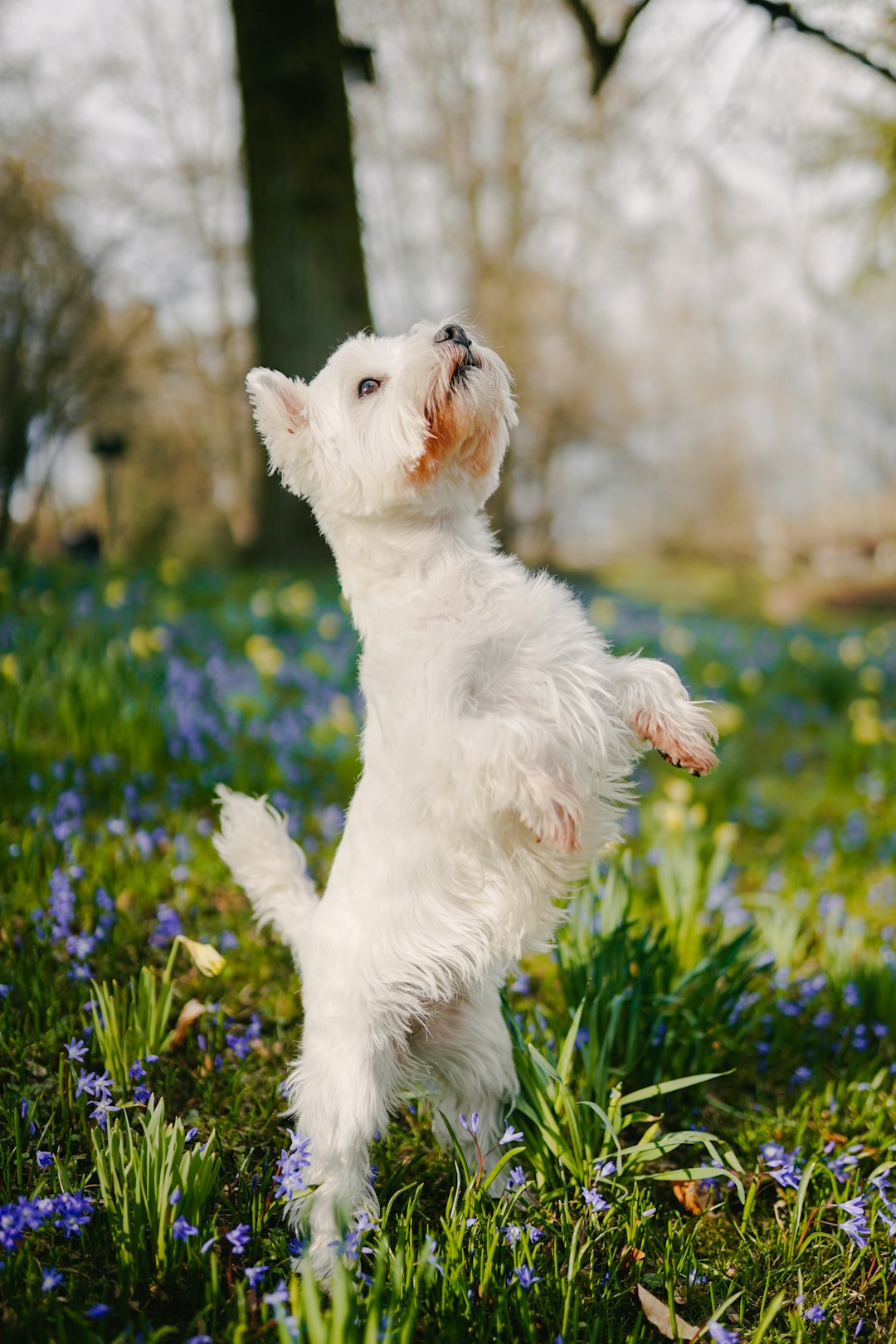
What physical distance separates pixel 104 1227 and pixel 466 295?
17.7 meters

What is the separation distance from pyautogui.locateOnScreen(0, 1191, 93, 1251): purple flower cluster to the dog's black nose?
1995mm

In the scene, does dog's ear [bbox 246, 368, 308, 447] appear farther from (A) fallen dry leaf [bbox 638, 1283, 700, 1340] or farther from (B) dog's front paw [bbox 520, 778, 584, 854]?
(A) fallen dry leaf [bbox 638, 1283, 700, 1340]

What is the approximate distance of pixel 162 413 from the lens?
2358 cm

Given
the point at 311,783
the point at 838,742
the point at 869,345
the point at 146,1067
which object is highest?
the point at 869,345

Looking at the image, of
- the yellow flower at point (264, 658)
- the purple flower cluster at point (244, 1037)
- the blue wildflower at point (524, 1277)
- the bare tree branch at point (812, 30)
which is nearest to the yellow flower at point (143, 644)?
the yellow flower at point (264, 658)

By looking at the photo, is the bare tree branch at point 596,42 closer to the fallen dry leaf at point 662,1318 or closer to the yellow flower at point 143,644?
the yellow flower at point 143,644

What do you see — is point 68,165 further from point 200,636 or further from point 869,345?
point 869,345

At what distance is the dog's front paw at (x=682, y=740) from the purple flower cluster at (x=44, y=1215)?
1.51 metres

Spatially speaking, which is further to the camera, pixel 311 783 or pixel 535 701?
pixel 311 783

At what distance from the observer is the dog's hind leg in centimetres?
222

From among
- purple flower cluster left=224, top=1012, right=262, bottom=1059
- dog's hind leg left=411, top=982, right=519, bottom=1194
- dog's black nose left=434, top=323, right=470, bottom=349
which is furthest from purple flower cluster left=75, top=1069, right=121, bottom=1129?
dog's black nose left=434, top=323, right=470, bottom=349

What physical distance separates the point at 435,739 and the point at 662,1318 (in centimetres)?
130

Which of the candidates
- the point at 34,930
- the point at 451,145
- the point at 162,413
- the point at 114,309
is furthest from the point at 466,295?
the point at 34,930

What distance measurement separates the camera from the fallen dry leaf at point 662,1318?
1.80m
